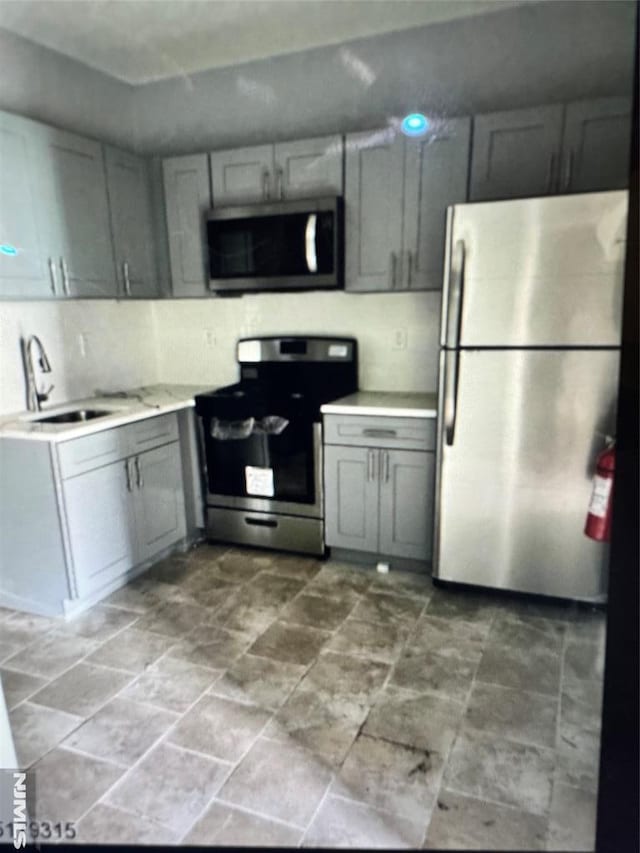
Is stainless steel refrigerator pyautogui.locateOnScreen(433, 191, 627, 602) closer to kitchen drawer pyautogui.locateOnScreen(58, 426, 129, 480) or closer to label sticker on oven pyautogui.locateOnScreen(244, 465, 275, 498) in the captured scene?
label sticker on oven pyautogui.locateOnScreen(244, 465, 275, 498)

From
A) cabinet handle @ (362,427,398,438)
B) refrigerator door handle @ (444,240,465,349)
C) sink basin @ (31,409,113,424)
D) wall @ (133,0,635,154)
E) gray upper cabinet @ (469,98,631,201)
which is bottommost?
cabinet handle @ (362,427,398,438)

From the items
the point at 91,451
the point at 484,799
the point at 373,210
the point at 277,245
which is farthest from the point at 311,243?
the point at 484,799

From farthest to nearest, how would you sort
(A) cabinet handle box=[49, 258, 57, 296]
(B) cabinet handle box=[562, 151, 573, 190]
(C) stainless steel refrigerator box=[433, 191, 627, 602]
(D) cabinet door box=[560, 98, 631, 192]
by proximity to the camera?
(A) cabinet handle box=[49, 258, 57, 296] → (C) stainless steel refrigerator box=[433, 191, 627, 602] → (B) cabinet handle box=[562, 151, 573, 190] → (D) cabinet door box=[560, 98, 631, 192]

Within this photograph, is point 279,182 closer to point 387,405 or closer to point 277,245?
point 277,245

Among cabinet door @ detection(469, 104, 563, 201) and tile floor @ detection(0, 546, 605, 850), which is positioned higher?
cabinet door @ detection(469, 104, 563, 201)

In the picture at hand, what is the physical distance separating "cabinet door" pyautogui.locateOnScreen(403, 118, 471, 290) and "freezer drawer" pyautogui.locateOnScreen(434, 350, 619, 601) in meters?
0.53

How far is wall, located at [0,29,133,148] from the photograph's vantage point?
7.08ft

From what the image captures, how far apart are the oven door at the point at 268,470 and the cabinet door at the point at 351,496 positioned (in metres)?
0.05

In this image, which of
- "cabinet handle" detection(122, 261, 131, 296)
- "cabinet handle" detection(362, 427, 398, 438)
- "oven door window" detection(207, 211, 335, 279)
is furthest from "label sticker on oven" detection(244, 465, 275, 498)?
"cabinet handle" detection(122, 261, 131, 296)

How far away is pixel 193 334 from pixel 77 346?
2.16 ft

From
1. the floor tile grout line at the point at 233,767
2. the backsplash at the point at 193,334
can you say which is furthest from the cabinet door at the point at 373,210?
the floor tile grout line at the point at 233,767

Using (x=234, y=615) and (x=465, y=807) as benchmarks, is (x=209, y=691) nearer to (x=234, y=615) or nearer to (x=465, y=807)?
(x=234, y=615)

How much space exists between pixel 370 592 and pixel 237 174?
200 cm

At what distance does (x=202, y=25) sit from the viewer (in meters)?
2.07
